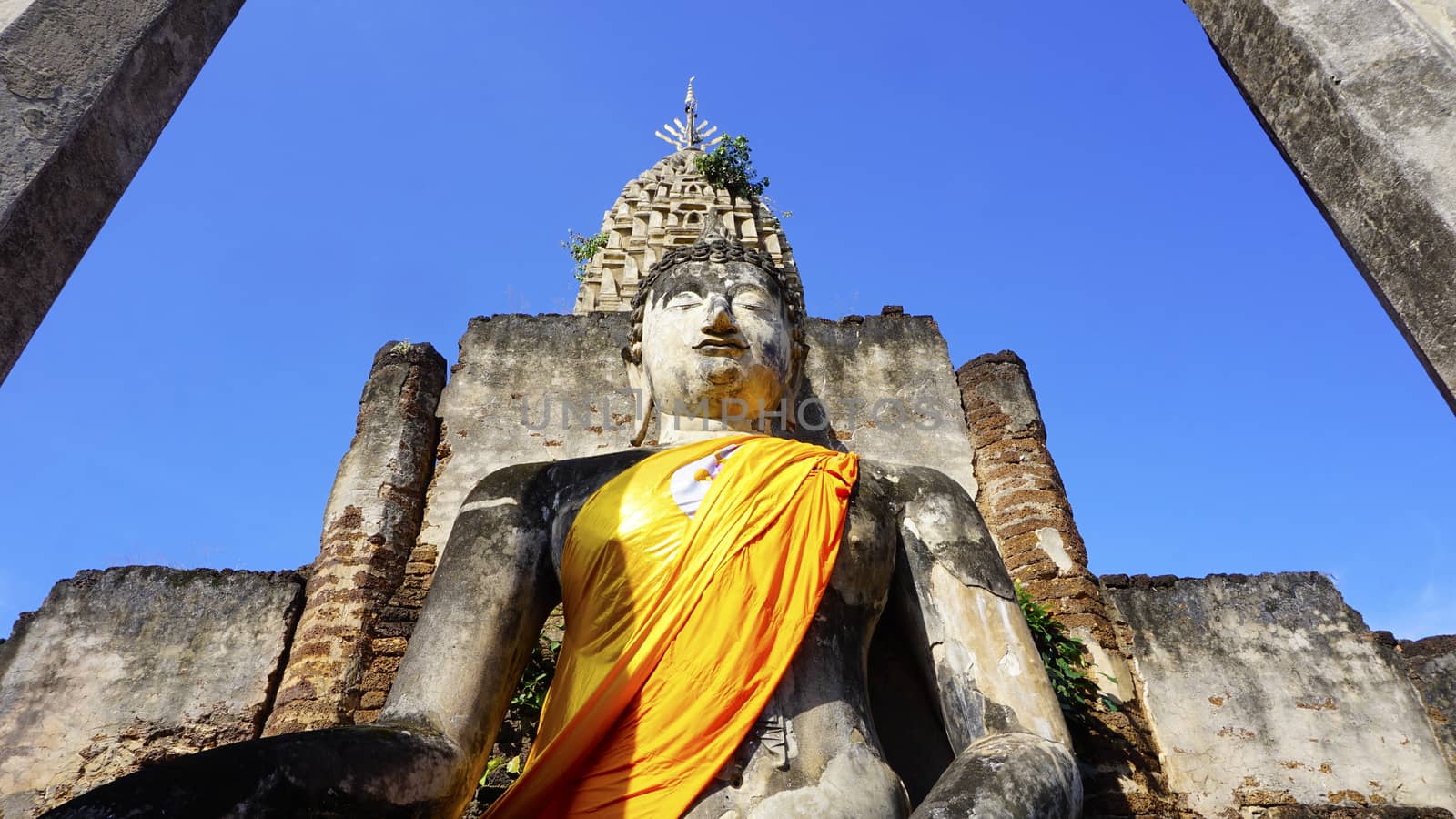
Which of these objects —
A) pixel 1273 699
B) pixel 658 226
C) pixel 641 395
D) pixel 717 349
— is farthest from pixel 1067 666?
pixel 658 226

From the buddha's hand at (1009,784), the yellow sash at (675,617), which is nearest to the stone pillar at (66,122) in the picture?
the yellow sash at (675,617)

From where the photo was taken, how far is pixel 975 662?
2.96m

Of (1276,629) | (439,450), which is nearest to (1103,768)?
(1276,629)

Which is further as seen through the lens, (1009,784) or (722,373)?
(722,373)

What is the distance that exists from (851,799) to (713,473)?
1.05 meters

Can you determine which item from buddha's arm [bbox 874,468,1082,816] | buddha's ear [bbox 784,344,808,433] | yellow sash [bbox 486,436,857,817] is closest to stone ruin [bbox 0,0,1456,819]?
buddha's ear [bbox 784,344,808,433]

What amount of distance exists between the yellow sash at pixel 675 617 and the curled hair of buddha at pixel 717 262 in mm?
969

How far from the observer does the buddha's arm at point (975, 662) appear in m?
2.46

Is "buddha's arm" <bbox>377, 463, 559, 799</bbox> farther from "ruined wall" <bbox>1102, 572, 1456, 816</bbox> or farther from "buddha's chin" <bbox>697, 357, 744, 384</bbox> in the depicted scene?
"ruined wall" <bbox>1102, 572, 1456, 816</bbox>

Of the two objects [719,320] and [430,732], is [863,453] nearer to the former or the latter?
[719,320]

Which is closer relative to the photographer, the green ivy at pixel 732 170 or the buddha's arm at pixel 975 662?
the buddha's arm at pixel 975 662

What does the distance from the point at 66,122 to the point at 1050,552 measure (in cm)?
516

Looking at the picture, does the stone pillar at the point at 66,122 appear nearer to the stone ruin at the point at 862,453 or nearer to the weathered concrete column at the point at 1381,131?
the weathered concrete column at the point at 1381,131

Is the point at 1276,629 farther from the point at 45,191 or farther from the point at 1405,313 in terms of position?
the point at 45,191
